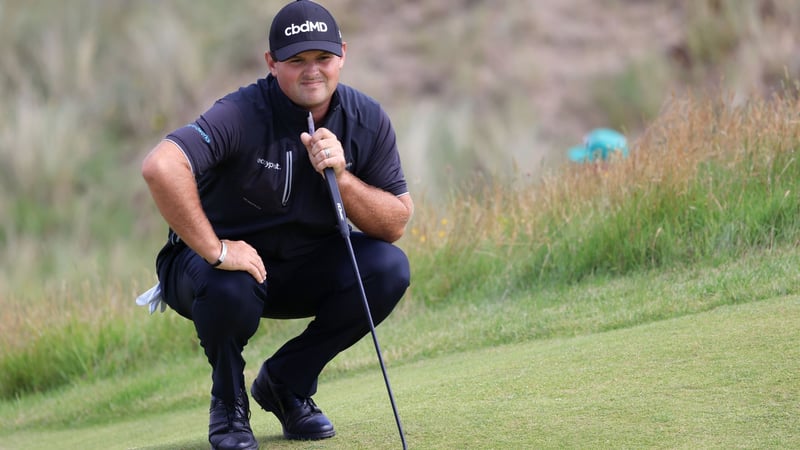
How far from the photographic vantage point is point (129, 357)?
8055 millimetres

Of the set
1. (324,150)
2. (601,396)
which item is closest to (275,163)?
(324,150)

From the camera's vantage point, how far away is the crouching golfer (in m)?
4.25

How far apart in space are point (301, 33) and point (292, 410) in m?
1.42

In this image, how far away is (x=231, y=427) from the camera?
4438 millimetres

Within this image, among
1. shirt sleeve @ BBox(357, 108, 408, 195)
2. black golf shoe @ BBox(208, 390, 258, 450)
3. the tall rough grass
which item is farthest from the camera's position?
the tall rough grass

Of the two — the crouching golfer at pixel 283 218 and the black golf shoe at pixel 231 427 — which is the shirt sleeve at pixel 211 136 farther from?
the black golf shoe at pixel 231 427

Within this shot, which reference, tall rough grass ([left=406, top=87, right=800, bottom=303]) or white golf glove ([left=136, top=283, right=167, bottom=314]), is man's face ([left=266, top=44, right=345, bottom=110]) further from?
tall rough grass ([left=406, top=87, right=800, bottom=303])

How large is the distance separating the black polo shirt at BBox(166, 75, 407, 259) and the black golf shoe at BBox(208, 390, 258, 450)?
1.88 feet

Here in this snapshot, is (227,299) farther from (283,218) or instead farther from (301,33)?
(301,33)

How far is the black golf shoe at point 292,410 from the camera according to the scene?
459 cm

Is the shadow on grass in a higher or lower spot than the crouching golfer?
lower

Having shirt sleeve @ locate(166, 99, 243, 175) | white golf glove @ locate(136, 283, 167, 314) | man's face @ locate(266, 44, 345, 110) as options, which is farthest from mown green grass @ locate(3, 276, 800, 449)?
man's face @ locate(266, 44, 345, 110)

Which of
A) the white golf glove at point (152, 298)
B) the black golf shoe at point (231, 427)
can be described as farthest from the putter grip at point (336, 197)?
the white golf glove at point (152, 298)

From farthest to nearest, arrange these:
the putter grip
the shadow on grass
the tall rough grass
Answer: the tall rough grass
the shadow on grass
the putter grip
